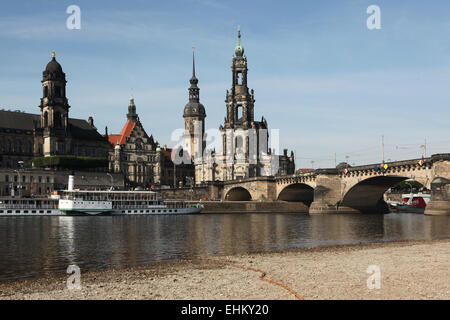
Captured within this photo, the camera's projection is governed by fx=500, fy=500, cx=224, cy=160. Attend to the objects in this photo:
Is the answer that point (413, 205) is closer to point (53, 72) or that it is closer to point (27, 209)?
point (27, 209)

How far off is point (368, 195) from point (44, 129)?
2845 inches

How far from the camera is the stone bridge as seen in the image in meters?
62.2

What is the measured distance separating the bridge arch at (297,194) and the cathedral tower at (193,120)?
61858 mm

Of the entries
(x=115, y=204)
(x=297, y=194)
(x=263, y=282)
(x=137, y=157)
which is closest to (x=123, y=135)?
(x=137, y=157)

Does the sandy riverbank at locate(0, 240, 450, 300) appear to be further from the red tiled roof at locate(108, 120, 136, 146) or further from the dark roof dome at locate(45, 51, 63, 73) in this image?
the red tiled roof at locate(108, 120, 136, 146)

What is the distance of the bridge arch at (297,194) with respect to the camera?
320 ft

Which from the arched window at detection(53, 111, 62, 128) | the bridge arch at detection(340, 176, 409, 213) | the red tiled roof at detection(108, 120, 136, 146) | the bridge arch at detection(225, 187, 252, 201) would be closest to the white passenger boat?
the bridge arch at detection(340, 176, 409, 213)

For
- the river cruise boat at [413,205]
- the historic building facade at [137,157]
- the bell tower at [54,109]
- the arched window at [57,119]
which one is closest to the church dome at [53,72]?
the bell tower at [54,109]

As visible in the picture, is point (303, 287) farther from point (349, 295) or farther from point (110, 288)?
point (110, 288)

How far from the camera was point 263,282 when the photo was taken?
1623cm

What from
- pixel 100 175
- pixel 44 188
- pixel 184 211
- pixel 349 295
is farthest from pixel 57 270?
pixel 100 175

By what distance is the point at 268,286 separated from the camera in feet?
50.8

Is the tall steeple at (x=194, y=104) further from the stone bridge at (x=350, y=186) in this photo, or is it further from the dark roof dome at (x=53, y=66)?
the dark roof dome at (x=53, y=66)
